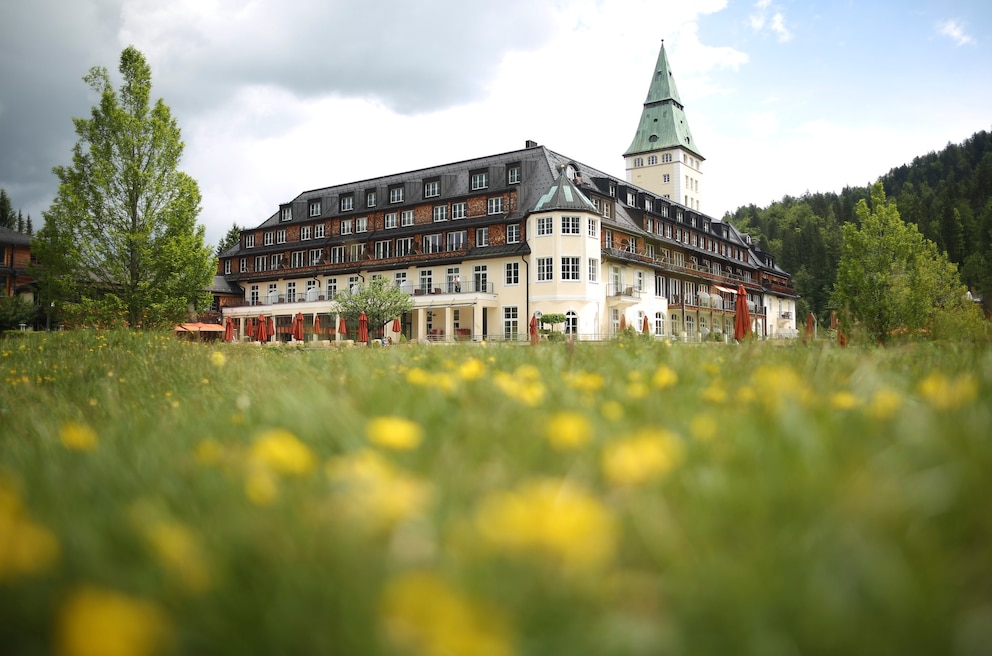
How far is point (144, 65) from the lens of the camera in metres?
22.3

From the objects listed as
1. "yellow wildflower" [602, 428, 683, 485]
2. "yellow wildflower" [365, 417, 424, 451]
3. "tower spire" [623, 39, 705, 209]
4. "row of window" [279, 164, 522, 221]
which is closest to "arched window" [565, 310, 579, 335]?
"row of window" [279, 164, 522, 221]

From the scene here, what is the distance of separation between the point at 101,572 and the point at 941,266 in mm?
46627

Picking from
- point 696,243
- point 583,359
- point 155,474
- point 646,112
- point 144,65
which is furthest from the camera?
point 646,112

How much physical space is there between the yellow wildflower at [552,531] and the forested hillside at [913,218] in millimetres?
69240

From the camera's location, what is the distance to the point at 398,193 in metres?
47.1

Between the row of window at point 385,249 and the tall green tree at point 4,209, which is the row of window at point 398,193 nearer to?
the row of window at point 385,249

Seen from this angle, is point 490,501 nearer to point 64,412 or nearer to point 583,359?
point 583,359

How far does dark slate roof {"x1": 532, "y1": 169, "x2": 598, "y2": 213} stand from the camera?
Answer: 3756 cm

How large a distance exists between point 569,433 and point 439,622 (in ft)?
2.93

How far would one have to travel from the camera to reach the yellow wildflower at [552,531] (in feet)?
4.14

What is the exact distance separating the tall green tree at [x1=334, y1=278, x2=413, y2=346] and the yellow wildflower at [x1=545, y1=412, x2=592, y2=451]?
109 feet

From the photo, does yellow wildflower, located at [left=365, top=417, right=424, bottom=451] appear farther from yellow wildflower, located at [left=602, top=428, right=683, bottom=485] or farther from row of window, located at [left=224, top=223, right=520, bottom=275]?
row of window, located at [left=224, top=223, right=520, bottom=275]

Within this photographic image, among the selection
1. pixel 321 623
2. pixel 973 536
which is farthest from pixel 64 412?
pixel 973 536

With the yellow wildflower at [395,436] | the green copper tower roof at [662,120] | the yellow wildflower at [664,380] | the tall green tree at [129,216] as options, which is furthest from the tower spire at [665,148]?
the yellow wildflower at [395,436]
